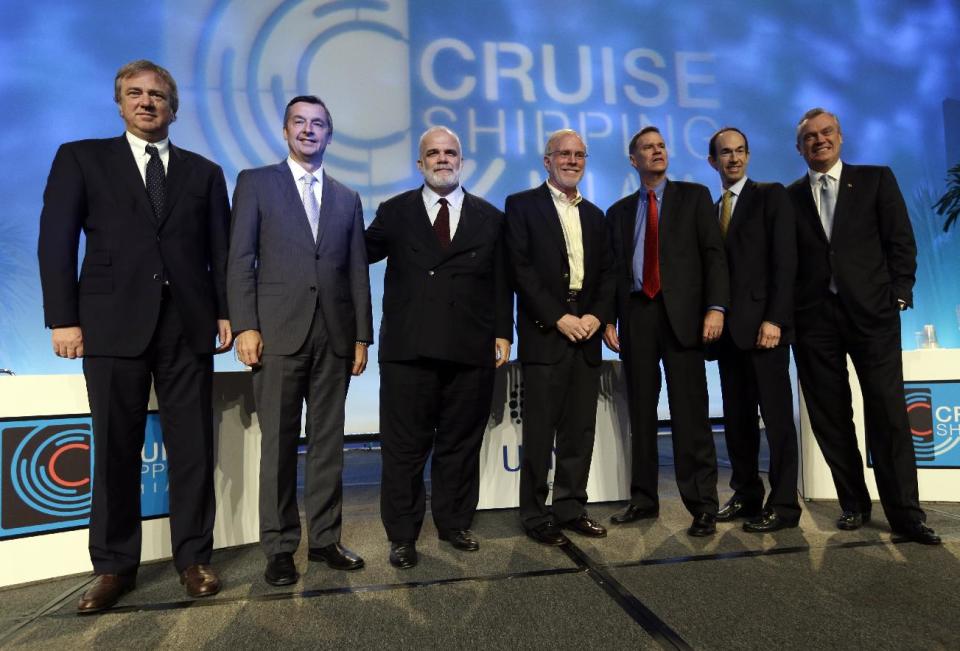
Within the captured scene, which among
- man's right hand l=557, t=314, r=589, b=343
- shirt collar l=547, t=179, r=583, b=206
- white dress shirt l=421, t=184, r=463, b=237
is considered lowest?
man's right hand l=557, t=314, r=589, b=343

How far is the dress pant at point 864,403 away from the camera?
7.30ft

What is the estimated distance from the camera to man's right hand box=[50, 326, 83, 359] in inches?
68.4

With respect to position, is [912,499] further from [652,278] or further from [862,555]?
[652,278]

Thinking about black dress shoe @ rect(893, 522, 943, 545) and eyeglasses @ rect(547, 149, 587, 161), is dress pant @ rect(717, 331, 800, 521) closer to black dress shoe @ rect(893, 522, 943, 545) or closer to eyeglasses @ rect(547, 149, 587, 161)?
black dress shoe @ rect(893, 522, 943, 545)

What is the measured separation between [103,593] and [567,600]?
1317 millimetres

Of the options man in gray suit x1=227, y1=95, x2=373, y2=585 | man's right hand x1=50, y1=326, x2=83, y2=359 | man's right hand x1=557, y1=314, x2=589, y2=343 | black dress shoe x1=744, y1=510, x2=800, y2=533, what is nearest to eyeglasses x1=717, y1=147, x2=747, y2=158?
man's right hand x1=557, y1=314, x2=589, y2=343

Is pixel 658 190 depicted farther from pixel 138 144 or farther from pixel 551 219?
pixel 138 144

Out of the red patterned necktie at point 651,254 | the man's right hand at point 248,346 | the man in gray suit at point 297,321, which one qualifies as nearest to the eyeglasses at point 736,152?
the red patterned necktie at point 651,254

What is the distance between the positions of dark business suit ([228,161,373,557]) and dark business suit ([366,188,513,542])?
0.60 feet

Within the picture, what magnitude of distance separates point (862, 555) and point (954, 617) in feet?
1.76

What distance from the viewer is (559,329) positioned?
90.7 inches

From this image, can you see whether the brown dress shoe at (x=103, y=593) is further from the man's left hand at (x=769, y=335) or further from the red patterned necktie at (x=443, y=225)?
the man's left hand at (x=769, y=335)

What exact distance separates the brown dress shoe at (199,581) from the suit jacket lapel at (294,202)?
108 cm

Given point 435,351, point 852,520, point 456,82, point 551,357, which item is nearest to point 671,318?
point 551,357
